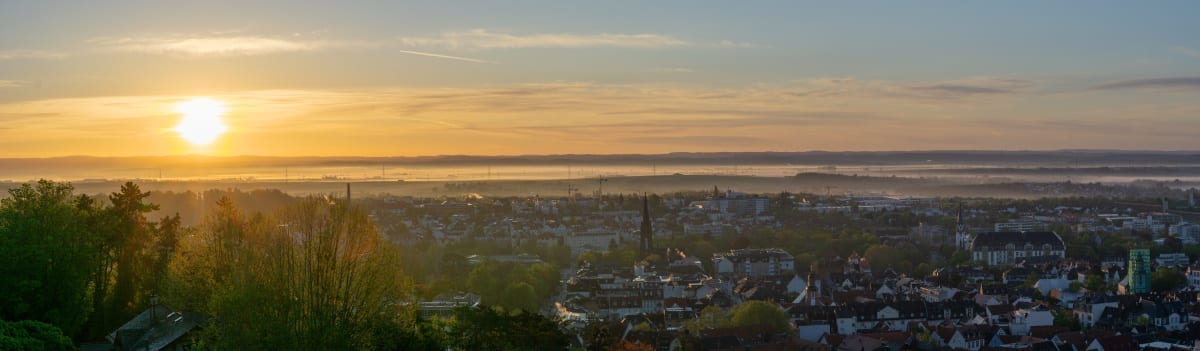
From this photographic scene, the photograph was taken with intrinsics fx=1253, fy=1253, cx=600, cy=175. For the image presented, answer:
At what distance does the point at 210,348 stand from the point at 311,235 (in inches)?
96.5

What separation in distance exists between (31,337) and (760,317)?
19975 millimetres

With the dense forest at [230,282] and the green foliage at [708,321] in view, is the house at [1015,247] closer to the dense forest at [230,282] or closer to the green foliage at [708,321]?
the green foliage at [708,321]

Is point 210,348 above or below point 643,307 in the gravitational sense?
above

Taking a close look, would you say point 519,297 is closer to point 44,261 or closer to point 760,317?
point 760,317

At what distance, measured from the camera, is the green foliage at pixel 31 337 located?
45.9 feet

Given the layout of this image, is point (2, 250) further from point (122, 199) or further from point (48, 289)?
point (122, 199)

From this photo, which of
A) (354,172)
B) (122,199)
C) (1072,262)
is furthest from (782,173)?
(122,199)

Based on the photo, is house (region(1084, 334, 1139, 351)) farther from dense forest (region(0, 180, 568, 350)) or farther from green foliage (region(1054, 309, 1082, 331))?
dense forest (region(0, 180, 568, 350))

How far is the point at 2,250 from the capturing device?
17609 mm

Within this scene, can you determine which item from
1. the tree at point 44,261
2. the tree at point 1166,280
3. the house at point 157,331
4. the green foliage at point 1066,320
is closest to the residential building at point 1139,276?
the tree at point 1166,280

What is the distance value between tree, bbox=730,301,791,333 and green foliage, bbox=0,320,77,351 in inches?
727

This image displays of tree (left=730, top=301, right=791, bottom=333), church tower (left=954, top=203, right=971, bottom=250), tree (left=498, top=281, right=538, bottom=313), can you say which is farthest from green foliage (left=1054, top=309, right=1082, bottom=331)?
church tower (left=954, top=203, right=971, bottom=250)

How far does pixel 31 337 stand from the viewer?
1482 cm

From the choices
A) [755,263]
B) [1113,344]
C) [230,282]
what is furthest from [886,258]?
[230,282]
